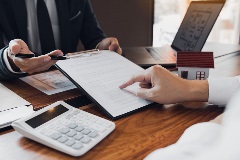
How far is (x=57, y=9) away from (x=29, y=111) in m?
0.82

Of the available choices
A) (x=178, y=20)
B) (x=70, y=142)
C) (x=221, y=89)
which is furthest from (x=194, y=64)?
(x=178, y=20)

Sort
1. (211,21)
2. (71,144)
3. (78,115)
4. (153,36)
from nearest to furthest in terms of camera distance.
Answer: (71,144), (78,115), (211,21), (153,36)

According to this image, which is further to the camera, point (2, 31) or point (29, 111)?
point (2, 31)

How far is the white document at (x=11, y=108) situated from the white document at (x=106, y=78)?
154 millimetres

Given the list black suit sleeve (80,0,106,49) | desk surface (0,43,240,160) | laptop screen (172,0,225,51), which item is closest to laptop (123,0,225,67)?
laptop screen (172,0,225,51)

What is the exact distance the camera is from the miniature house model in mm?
826

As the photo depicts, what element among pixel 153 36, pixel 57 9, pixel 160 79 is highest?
pixel 57 9

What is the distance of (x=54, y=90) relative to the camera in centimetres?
83

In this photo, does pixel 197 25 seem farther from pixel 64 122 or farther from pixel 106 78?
pixel 64 122

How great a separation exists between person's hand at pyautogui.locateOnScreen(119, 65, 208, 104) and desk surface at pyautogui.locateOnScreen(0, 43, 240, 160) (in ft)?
0.10

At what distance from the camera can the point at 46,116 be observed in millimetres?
587

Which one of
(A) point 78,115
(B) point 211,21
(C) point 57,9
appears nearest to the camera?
(A) point 78,115

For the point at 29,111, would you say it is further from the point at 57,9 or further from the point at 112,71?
the point at 57,9

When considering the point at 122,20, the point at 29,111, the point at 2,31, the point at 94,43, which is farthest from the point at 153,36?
the point at 29,111
